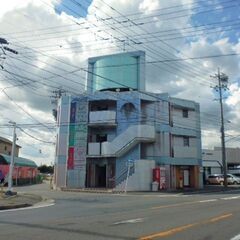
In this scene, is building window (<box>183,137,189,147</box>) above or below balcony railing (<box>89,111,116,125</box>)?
below

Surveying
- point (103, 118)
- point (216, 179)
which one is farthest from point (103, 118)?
point (216, 179)

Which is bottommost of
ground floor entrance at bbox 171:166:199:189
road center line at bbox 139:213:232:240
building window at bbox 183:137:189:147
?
road center line at bbox 139:213:232:240

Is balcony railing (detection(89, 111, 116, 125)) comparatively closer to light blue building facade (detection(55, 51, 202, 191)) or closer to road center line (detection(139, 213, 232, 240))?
light blue building facade (detection(55, 51, 202, 191))

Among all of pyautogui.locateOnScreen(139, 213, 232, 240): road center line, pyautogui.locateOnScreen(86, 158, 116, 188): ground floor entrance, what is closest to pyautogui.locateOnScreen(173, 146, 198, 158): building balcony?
pyautogui.locateOnScreen(86, 158, 116, 188): ground floor entrance

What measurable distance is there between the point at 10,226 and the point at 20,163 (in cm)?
6033

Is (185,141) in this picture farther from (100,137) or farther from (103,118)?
(103,118)

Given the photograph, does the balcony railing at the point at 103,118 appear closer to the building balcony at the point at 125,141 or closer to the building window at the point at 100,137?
the building balcony at the point at 125,141

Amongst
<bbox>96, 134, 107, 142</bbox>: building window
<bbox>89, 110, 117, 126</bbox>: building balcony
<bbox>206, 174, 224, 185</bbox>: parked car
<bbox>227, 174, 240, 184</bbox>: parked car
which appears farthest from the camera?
<bbox>227, 174, 240, 184</bbox>: parked car

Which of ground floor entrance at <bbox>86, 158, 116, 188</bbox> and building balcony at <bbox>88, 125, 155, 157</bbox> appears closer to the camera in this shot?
building balcony at <bbox>88, 125, 155, 157</bbox>

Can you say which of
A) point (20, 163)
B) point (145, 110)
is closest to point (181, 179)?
point (145, 110)

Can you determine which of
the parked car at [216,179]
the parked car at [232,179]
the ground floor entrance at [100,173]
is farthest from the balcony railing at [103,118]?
the parked car at [232,179]

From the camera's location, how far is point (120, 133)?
1981 inches

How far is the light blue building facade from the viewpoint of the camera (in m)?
49.6

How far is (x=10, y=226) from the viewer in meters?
14.1
